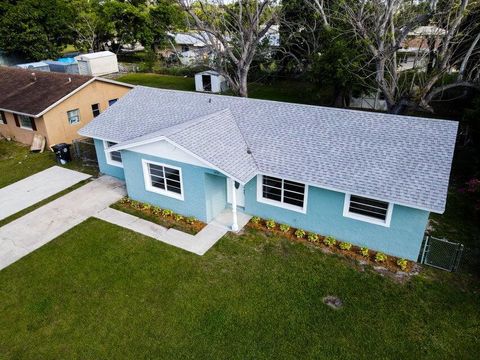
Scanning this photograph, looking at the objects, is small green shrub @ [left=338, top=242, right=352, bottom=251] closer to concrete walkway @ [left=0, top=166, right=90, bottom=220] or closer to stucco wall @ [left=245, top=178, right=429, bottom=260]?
stucco wall @ [left=245, top=178, right=429, bottom=260]

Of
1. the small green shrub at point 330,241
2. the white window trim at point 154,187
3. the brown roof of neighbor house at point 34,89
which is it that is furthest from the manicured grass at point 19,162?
the small green shrub at point 330,241

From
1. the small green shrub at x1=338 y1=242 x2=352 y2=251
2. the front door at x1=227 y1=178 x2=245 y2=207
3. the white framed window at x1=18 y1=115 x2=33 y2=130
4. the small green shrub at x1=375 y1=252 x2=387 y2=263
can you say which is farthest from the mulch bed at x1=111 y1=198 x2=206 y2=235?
the white framed window at x1=18 y1=115 x2=33 y2=130

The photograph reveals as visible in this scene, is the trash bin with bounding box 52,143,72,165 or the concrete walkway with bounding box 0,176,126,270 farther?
the trash bin with bounding box 52,143,72,165

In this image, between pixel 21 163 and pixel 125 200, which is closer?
pixel 125 200

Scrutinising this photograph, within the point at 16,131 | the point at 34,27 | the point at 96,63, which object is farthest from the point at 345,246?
the point at 34,27

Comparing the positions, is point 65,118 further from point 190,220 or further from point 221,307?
point 221,307
